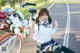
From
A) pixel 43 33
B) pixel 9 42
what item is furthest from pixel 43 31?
pixel 9 42

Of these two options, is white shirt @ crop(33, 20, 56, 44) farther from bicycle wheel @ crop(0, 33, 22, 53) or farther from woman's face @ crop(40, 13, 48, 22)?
bicycle wheel @ crop(0, 33, 22, 53)

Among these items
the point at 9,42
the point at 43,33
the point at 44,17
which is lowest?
the point at 9,42

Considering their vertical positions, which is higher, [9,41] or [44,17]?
[44,17]

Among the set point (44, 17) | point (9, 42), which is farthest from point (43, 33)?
Result: point (9, 42)

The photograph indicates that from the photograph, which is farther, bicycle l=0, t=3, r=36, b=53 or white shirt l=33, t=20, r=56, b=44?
bicycle l=0, t=3, r=36, b=53

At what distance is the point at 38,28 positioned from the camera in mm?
7480

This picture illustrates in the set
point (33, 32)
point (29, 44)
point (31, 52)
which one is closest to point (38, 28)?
point (33, 32)

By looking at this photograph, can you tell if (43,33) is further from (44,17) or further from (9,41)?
(9,41)

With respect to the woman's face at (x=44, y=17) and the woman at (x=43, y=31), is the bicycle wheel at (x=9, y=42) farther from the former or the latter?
the woman's face at (x=44, y=17)

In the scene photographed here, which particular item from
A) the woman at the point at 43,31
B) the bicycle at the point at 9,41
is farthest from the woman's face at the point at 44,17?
the bicycle at the point at 9,41

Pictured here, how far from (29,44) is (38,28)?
5.20 m

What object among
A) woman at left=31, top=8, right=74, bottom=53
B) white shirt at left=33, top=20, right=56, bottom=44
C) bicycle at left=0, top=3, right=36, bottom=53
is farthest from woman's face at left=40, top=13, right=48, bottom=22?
bicycle at left=0, top=3, right=36, bottom=53

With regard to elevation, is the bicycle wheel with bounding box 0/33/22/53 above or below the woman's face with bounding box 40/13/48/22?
below

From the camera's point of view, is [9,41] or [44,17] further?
A: [9,41]
